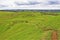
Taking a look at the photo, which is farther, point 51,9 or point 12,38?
point 51,9

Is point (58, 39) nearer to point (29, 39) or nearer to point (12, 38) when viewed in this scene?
point (29, 39)

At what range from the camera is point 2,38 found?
1485 inches

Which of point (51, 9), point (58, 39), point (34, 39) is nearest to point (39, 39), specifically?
point (34, 39)

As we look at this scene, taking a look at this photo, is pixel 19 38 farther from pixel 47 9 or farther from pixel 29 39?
pixel 47 9

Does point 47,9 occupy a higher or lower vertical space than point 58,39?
lower

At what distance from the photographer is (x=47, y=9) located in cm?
19350

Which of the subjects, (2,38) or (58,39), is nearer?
(58,39)

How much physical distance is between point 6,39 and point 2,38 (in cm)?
175

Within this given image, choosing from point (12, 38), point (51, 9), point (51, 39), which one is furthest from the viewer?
point (51, 9)

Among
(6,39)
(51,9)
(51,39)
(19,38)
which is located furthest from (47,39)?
(51,9)

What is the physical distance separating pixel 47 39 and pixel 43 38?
1.07m

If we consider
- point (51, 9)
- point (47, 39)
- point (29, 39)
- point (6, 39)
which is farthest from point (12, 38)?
point (51, 9)

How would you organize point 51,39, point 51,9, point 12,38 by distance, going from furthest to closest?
1. point 51,9
2. point 12,38
3. point 51,39

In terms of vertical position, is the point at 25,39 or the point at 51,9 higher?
the point at 25,39
